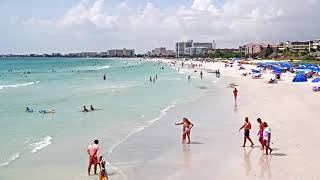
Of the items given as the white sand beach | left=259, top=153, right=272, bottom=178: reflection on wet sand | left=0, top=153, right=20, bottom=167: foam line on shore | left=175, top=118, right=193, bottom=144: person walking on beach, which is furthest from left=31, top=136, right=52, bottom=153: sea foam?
left=259, top=153, right=272, bottom=178: reflection on wet sand

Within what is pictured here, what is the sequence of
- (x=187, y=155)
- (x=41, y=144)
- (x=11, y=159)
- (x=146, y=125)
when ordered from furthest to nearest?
(x=146, y=125)
(x=41, y=144)
(x=11, y=159)
(x=187, y=155)

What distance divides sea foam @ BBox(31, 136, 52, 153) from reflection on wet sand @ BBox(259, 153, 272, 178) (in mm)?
8143

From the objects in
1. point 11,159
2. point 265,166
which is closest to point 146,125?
point 11,159

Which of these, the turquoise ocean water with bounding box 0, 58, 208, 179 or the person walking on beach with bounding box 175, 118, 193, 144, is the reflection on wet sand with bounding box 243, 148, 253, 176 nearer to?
the person walking on beach with bounding box 175, 118, 193, 144

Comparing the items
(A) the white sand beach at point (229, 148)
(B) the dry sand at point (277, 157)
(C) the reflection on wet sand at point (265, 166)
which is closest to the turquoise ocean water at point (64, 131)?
(A) the white sand beach at point (229, 148)

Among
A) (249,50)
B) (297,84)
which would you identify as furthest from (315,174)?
(249,50)

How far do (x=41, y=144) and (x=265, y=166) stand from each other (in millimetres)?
9104

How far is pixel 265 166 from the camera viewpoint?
1243 centimetres

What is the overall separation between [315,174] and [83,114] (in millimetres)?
17210

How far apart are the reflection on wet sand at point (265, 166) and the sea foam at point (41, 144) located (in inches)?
321

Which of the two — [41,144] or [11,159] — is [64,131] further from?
[11,159]

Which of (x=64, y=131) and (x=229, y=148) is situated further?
(x=64, y=131)

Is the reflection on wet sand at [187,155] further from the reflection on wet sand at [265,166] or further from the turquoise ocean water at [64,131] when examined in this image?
the turquoise ocean water at [64,131]

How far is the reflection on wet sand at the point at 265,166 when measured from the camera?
11630mm
